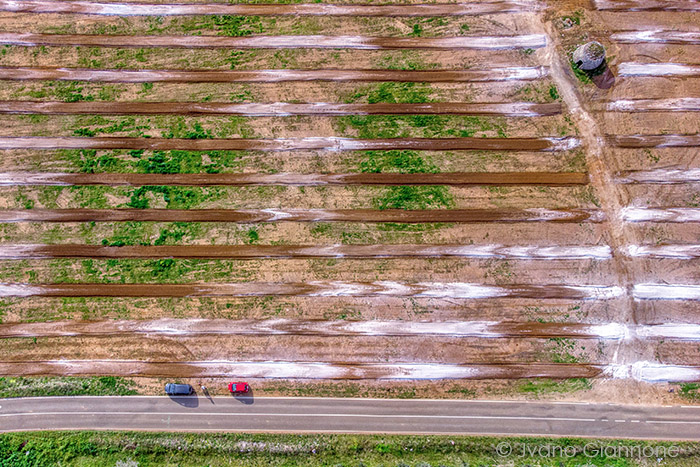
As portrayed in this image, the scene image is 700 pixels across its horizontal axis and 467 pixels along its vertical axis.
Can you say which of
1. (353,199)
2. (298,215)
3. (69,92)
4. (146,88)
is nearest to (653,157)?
(353,199)

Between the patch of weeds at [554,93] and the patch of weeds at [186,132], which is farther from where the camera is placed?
the patch of weeds at [554,93]

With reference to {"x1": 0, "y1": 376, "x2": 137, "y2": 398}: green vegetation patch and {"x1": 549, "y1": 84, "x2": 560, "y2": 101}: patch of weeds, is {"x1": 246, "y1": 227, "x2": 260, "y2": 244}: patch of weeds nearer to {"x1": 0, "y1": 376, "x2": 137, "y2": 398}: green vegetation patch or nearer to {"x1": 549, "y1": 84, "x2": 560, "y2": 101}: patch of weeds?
{"x1": 0, "y1": 376, "x2": 137, "y2": 398}: green vegetation patch

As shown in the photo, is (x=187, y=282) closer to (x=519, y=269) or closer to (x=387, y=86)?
(x=387, y=86)

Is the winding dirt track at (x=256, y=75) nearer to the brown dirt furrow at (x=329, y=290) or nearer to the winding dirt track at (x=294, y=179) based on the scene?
the winding dirt track at (x=294, y=179)

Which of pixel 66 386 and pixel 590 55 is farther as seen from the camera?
pixel 590 55

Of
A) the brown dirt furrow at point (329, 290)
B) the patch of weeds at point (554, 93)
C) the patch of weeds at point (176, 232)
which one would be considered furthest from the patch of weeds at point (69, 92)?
the patch of weeds at point (554, 93)

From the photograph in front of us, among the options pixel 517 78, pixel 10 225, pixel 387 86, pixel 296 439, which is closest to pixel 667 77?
pixel 517 78

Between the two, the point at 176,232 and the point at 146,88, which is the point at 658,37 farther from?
the point at 146,88
